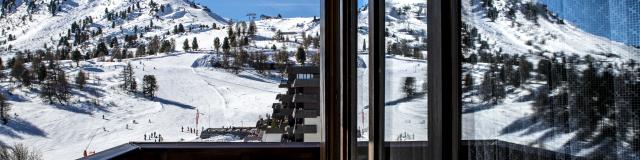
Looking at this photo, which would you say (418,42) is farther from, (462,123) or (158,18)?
(158,18)

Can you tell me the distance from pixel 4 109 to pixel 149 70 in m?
1.15

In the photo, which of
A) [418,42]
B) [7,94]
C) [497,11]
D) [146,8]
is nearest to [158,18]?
[146,8]

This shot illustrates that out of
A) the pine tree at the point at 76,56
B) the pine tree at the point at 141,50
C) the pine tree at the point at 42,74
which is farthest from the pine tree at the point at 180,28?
the pine tree at the point at 42,74

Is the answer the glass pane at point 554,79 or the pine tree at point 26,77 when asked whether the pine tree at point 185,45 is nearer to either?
the pine tree at point 26,77

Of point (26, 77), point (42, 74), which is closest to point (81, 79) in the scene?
point (42, 74)

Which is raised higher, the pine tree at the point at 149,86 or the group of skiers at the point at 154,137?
the pine tree at the point at 149,86

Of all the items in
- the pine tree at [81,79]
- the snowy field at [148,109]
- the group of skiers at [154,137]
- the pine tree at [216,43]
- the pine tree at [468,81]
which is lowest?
the group of skiers at [154,137]

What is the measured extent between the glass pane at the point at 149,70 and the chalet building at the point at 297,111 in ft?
0.05

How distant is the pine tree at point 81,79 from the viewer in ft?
14.2

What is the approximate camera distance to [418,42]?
0.78 meters

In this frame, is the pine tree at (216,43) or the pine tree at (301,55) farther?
the pine tree at (216,43)

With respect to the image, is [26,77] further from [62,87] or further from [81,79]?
[81,79]

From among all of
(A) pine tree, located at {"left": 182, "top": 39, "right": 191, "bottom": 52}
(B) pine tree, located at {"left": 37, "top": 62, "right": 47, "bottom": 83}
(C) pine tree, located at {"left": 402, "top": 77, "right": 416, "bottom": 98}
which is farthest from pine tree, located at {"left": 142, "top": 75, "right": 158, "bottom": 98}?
(C) pine tree, located at {"left": 402, "top": 77, "right": 416, "bottom": 98}

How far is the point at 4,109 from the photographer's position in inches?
164
